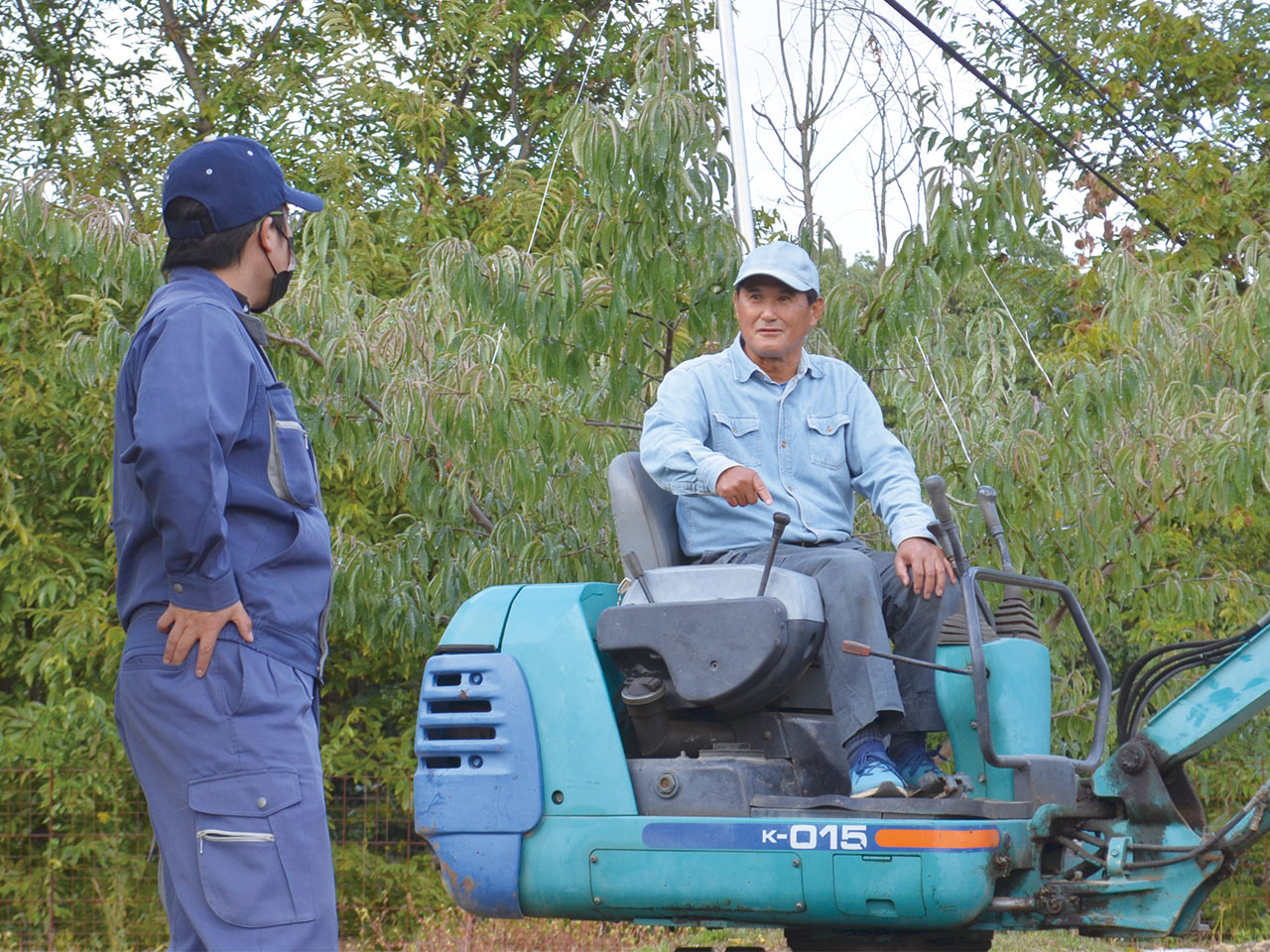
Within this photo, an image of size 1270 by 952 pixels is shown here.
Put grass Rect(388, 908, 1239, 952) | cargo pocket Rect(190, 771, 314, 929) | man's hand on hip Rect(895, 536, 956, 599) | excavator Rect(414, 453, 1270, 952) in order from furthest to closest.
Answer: grass Rect(388, 908, 1239, 952) < man's hand on hip Rect(895, 536, 956, 599) < excavator Rect(414, 453, 1270, 952) < cargo pocket Rect(190, 771, 314, 929)

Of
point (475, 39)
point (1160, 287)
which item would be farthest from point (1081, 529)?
point (475, 39)

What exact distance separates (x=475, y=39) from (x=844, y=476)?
7.75 m

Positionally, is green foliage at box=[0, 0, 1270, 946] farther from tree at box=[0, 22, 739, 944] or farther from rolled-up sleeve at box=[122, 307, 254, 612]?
rolled-up sleeve at box=[122, 307, 254, 612]

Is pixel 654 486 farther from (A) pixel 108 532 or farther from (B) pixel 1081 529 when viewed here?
(A) pixel 108 532

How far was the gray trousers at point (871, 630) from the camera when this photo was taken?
11.3 feet

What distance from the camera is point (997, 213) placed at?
5262mm

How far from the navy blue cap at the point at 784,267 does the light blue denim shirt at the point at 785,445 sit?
199mm

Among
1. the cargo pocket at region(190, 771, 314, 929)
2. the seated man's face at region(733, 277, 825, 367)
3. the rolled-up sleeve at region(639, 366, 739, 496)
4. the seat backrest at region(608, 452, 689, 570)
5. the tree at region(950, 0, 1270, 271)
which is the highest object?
the tree at region(950, 0, 1270, 271)

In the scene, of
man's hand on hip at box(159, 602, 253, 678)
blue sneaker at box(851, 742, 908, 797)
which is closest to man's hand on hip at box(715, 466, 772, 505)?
blue sneaker at box(851, 742, 908, 797)

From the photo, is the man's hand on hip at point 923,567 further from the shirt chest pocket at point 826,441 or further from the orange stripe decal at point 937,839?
the orange stripe decal at point 937,839

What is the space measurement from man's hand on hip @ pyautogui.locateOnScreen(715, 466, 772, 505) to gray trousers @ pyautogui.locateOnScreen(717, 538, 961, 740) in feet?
0.77

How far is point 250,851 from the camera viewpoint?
242 cm

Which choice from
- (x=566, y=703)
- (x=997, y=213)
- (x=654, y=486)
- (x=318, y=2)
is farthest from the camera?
(x=318, y=2)

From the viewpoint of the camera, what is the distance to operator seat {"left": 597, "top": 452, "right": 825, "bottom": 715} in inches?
136
